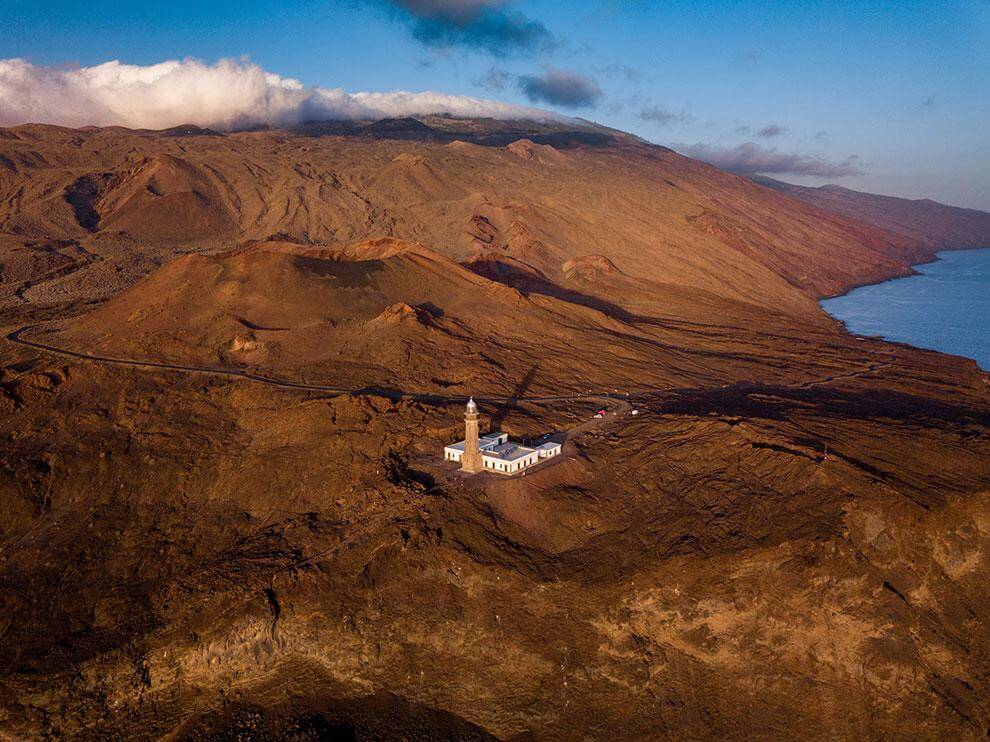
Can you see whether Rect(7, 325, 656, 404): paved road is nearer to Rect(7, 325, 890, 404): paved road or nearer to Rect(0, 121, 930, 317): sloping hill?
Rect(7, 325, 890, 404): paved road

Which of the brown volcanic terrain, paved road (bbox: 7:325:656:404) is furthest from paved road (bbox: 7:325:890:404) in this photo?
the brown volcanic terrain

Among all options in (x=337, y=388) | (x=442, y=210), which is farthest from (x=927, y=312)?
(x=337, y=388)

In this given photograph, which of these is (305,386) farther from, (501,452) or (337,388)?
(501,452)

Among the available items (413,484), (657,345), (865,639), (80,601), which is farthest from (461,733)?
(657,345)

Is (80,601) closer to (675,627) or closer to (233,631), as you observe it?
(233,631)

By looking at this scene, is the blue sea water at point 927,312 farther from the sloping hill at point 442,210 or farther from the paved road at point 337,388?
the paved road at point 337,388

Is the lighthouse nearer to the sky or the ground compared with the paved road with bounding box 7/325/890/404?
nearer to the ground
